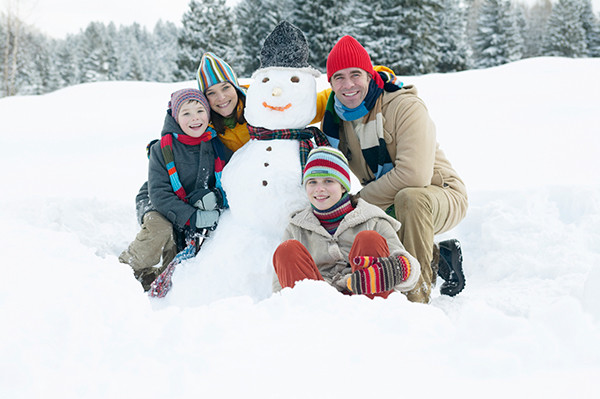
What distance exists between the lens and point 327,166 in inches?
90.0

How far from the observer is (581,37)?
2884 cm

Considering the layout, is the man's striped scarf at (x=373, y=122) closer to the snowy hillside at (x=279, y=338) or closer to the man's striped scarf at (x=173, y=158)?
the man's striped scarf at (x=173, y=158)

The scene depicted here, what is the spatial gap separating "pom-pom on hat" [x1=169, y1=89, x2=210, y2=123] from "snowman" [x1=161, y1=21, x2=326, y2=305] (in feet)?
1.01

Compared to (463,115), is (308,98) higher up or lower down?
higher up

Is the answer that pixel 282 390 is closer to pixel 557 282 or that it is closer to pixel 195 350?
pixel 195 350

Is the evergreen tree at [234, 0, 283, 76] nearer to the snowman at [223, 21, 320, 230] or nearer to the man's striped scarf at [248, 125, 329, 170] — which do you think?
the snowman at [223, 21, 320, 230]

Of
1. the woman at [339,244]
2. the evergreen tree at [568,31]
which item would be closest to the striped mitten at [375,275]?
the woman at [339,244]

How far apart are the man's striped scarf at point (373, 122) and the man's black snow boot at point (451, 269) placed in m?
0.76

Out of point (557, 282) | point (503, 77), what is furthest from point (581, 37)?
point (557, 282)

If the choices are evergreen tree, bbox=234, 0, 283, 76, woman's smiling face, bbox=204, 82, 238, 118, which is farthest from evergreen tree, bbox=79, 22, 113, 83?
woman's smiling face, bbox=204, 82, 238, 118

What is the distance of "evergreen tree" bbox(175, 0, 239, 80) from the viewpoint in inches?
797

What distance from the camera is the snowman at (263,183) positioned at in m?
2.48

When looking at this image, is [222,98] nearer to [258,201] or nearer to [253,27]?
[258,201]

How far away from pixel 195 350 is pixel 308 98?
1.89 m
